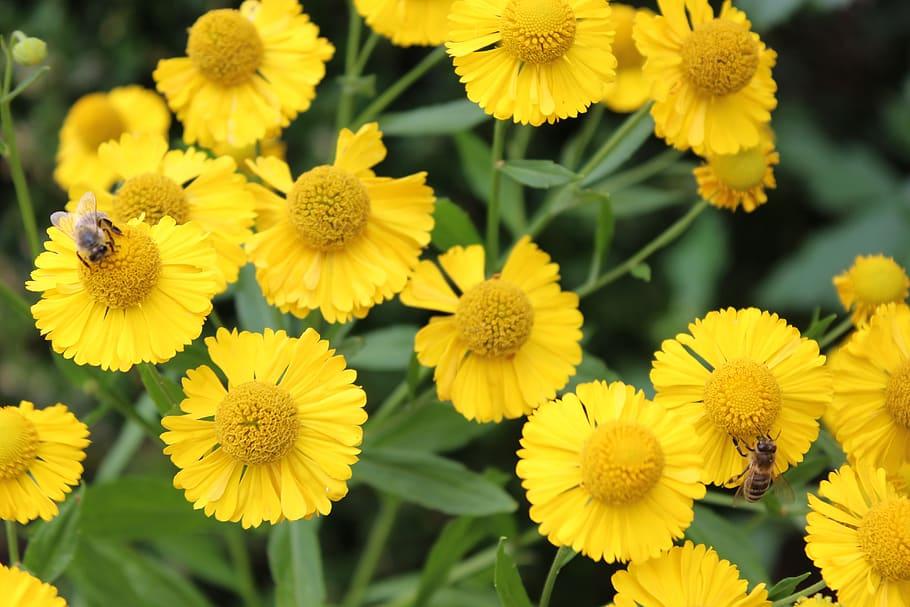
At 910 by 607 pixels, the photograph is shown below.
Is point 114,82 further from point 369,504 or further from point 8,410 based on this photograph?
point 8,410

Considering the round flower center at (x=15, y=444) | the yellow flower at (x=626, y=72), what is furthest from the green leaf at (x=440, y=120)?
the round flower center at (x=15, y=444)

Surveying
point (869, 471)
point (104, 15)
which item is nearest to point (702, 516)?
point (869, 471)

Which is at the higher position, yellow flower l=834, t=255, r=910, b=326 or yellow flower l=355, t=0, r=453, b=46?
yellow flower l=355, t=0, r=453, b=46

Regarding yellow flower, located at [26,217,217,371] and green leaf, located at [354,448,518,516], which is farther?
green leaf, located at [354,448,518,516]

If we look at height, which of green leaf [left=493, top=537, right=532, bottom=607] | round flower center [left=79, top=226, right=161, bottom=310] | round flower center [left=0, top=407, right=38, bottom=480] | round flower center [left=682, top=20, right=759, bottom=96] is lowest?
green leaf [left=493, top=537, right=532, bottom=607]

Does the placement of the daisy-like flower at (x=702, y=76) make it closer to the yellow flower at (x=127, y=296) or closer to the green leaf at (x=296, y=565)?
the yellow flower at (x=127, y=296)

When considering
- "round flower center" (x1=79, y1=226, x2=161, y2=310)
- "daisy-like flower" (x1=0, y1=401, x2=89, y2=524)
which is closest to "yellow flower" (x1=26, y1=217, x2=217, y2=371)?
"round flower center" (x1=79, y1=226, x2=161, y2=310)

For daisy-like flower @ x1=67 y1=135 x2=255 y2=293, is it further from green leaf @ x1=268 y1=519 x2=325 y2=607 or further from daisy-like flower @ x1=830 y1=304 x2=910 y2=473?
daisy-like flower @ x1=830 y1=304 x2=910 y2=473
